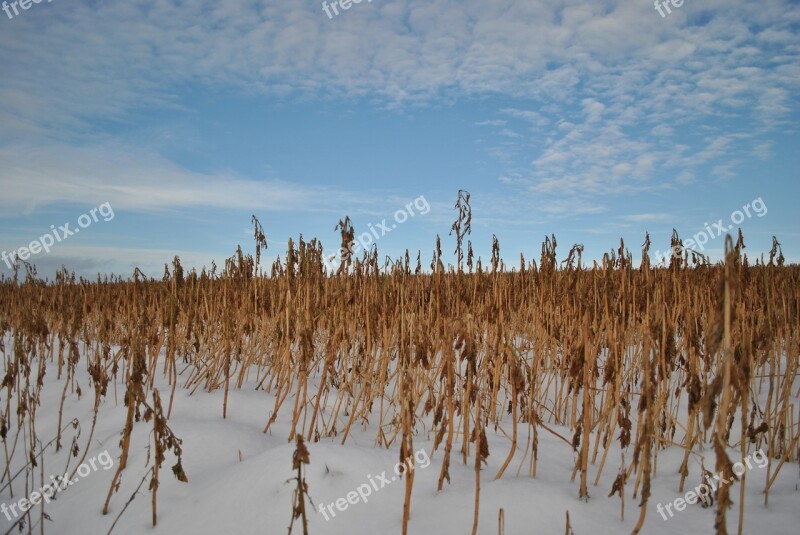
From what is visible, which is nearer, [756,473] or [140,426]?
[756,473]

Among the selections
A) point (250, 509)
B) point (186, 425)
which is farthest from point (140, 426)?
point (250, 509)

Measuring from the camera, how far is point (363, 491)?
6.86ft

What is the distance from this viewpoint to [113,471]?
256 centimetres

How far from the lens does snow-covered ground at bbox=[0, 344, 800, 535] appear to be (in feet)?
6.15

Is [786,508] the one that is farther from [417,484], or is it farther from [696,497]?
[417,484]

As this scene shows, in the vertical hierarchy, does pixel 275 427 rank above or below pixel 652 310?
below

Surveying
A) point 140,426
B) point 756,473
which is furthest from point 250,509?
point 756,473

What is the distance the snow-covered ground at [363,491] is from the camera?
→ 1876mm

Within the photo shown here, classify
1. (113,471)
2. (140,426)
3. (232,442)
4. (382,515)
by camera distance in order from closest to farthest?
1. (382,515)
2. (113,471)
3. (232,442)
4. (140,426)

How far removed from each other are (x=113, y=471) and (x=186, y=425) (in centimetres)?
43

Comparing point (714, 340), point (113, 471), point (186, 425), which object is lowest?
point (113, 471)

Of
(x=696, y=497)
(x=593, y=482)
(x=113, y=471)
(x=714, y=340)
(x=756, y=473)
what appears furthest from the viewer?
(x=113, y=471)

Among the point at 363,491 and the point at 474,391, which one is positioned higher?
the point at 474,391

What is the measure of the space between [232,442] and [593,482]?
1998mm
